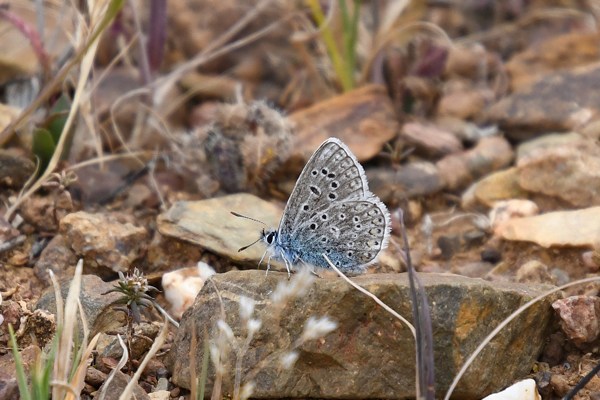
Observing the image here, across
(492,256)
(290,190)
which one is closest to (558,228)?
(492,256)

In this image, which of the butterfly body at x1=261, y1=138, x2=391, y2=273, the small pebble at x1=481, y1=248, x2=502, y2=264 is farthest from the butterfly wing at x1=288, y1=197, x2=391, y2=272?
the small pebble at x1=481, y1=248, x2=502, y2=264

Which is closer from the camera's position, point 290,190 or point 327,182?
point 327,182

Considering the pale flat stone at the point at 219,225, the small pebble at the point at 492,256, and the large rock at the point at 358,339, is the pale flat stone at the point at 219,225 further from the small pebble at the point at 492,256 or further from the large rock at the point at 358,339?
the small pebble at the point at 492,256

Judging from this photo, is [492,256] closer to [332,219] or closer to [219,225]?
[332,219]

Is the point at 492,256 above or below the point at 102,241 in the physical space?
below

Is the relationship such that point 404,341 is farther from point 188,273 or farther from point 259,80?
point 259,80

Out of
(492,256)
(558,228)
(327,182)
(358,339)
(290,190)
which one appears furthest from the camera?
(290,190)
